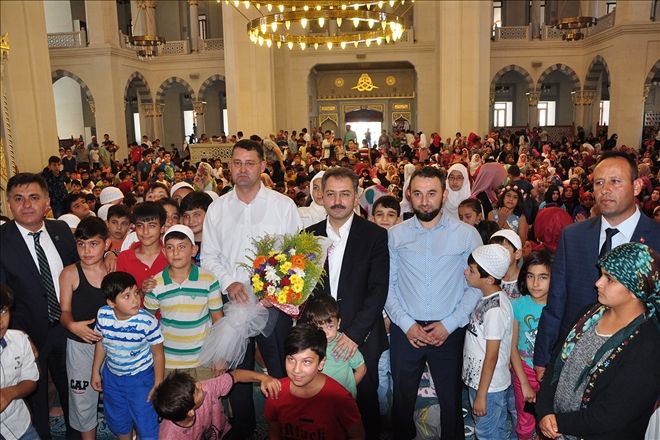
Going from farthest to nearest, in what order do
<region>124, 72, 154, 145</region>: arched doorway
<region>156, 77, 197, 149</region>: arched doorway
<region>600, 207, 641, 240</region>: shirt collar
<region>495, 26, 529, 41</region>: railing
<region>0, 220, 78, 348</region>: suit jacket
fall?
<region>156, 77, 197, 149</region>: arched doorway < <region>124, 72, 154, 145</region>: arched doorway < <region>495, 26, 529, 41</region>: railing < <region>0, 220, 78, 348</region>: suit jacket < <region>600, 207, 641, 240</region>: shirt collar

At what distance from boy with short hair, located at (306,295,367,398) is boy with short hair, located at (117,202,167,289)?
128 centimetres

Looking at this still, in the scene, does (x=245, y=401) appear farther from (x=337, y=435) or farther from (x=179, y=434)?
(x=337, y=435)

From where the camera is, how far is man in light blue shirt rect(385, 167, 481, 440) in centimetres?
323

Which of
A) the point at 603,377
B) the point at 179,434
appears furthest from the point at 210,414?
the point at 603,377

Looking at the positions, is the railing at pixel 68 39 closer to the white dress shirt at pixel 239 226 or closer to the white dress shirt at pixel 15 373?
the white dress shirt at pixel 239 226

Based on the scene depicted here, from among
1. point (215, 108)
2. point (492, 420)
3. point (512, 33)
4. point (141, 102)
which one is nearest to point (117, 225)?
point (492, 420)

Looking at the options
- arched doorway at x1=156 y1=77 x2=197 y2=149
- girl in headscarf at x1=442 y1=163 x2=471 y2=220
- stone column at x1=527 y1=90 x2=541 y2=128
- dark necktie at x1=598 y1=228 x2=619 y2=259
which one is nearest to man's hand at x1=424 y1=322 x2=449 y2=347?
dark necktie at x1=598 y1=228 x2=619 y2=259

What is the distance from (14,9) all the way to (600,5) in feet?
82.6

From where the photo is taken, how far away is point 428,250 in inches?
129

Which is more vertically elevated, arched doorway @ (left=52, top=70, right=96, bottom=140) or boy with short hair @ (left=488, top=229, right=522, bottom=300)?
arched doorway @ (left=52, top=70, right=96, bottom=140)

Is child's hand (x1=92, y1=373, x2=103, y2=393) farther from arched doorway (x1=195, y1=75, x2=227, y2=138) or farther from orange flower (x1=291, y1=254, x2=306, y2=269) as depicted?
arched doorway (x1=195, y1=75, x2=227, y2=138)

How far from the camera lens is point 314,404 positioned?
2584 mm

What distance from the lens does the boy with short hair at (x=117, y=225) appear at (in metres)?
4.70

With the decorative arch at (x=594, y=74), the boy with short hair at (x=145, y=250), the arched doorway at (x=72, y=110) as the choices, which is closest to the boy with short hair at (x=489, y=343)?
the boy with short hair at (x=145, y=250)
